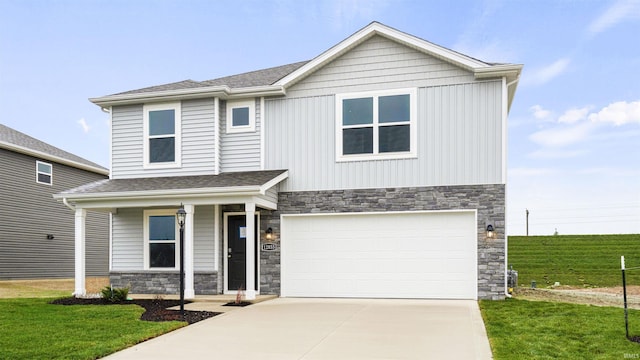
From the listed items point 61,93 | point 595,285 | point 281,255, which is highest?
point 61,93

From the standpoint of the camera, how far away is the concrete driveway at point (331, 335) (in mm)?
6191

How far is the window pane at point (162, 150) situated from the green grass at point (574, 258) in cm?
1127

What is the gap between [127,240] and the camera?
521 inches

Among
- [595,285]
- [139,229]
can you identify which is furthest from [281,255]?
[595,285]

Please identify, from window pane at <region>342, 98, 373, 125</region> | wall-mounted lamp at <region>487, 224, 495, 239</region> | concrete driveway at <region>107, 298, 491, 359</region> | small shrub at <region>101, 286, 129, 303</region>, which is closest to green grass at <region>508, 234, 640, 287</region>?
wall-mounted lamp at <region>487, 224, 495, 239</region>

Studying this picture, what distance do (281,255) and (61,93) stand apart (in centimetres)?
1363

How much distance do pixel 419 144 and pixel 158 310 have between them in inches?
259

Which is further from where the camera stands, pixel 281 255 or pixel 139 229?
pixel 139 229

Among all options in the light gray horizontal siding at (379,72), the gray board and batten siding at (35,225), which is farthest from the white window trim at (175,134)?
the gray board and batten siding at (35,225)

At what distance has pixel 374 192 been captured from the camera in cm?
1175

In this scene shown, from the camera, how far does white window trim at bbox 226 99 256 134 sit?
41.6 ft

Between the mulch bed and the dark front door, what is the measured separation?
5.57ft

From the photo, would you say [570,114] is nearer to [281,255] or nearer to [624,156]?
[624,156]

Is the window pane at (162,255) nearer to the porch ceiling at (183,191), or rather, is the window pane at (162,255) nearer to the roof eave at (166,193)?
the porch ceiling at (183,191)
